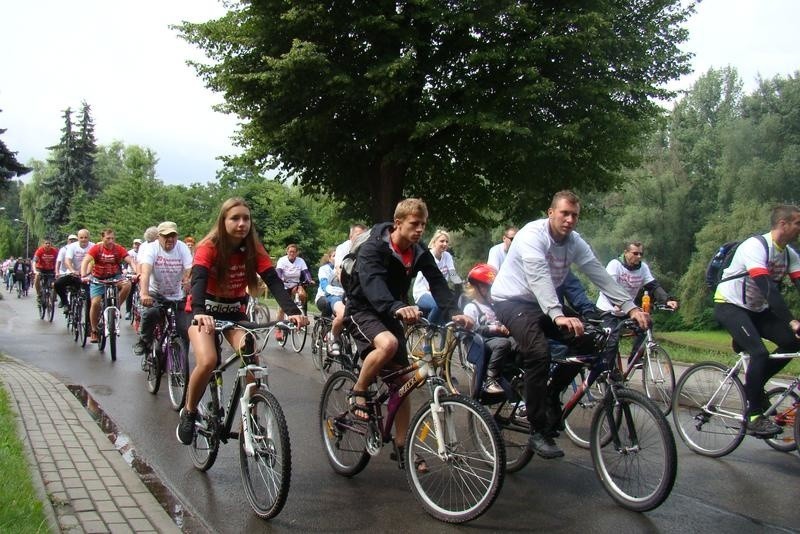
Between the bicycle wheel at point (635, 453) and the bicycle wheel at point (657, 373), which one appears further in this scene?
the bicycle wheel at point (657, 373)

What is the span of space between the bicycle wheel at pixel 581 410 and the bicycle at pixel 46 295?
52.3 ft

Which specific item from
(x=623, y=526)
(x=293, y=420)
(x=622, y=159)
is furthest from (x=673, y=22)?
(x=623, y=526)

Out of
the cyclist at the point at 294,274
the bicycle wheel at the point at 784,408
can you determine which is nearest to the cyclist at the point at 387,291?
the bicycle wheel at the point at 784,408

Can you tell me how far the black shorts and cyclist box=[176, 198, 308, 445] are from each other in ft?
1.22

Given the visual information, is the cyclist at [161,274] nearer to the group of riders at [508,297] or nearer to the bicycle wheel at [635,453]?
the group of riders at [508,297]

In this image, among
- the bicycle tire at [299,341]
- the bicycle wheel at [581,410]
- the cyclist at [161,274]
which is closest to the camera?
the bicycle wheel at [581,410]

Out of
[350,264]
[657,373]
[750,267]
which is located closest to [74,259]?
[350,264]

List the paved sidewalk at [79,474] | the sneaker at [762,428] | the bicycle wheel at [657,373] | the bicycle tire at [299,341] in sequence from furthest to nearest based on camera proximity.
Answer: the bicycle tire at [299,341]
the bicycle wheel at [657,373]
the sneaker at [762,428]
the paved sidewalk at [79,474]

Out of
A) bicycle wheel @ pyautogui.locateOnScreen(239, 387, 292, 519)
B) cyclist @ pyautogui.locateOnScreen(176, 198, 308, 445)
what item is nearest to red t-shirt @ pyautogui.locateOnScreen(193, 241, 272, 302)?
cyclist @ pyautogui.locateOnScreen(176, 198, 308, 445)

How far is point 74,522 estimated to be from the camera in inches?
164

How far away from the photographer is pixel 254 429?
486 cm

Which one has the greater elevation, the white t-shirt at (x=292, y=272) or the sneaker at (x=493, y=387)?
the white t-shirt at (x=292, y=272)

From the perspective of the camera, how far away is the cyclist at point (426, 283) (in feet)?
33.8

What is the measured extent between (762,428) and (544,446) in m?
A: 2.28
